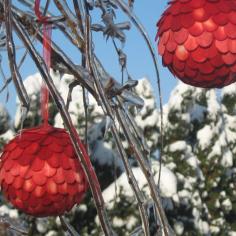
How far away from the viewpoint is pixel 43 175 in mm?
966

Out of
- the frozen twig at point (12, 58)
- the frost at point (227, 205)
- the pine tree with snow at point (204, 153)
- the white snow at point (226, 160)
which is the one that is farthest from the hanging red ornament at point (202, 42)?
the frost at point (227, 205)

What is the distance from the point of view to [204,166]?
10.1m

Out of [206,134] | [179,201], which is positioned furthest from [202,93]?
[179,201]

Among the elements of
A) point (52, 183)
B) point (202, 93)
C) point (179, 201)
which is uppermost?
point (202, 93)

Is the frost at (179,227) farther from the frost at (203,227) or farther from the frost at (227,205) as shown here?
the frost at (227,205)

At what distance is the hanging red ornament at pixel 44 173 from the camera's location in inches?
37.9

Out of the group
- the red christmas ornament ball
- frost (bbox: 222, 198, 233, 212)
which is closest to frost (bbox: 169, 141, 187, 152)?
frost (bbox: 222, 198, 233, 212)

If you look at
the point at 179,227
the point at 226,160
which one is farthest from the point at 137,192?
the point at 226,160

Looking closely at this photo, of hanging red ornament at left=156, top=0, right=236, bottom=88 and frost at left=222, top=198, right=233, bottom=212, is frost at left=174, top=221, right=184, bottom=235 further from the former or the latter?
hanging red ornament at left=156, top=0, right=236, bottom=88

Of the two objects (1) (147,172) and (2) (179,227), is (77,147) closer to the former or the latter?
(1) (147,172)

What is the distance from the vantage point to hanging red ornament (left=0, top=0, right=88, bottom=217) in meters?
0.96

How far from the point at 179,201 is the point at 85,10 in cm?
720

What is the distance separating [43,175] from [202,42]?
0.30 m

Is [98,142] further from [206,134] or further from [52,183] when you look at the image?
[52,183]
